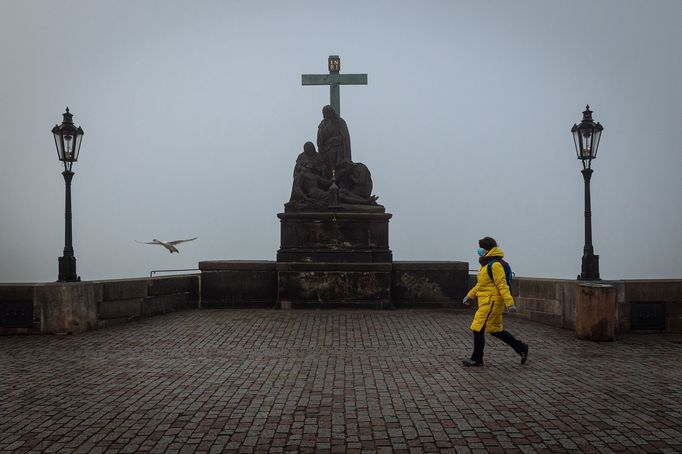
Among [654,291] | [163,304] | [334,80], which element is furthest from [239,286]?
[654,291]

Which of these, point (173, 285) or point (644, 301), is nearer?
point (644, 301)

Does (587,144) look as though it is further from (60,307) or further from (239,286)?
(60,307)

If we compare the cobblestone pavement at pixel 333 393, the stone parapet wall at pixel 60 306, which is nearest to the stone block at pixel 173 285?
the stone parapet wall at pixel 60 306

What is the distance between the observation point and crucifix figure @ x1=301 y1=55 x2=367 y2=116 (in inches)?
729

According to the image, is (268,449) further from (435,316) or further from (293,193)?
(293,193)

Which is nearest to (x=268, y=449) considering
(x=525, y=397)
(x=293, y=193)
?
(x=525, y=397)

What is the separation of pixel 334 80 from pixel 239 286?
22.3ft

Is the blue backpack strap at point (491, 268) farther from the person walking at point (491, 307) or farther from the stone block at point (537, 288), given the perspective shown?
the stone block at point (537, 288)

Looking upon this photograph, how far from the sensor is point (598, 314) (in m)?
10.5

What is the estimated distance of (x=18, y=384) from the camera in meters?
7.21

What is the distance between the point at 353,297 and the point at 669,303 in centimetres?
648

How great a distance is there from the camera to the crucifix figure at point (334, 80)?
1852 cm

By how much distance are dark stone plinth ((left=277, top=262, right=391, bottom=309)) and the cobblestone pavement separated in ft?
11.8

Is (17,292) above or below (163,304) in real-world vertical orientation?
above
